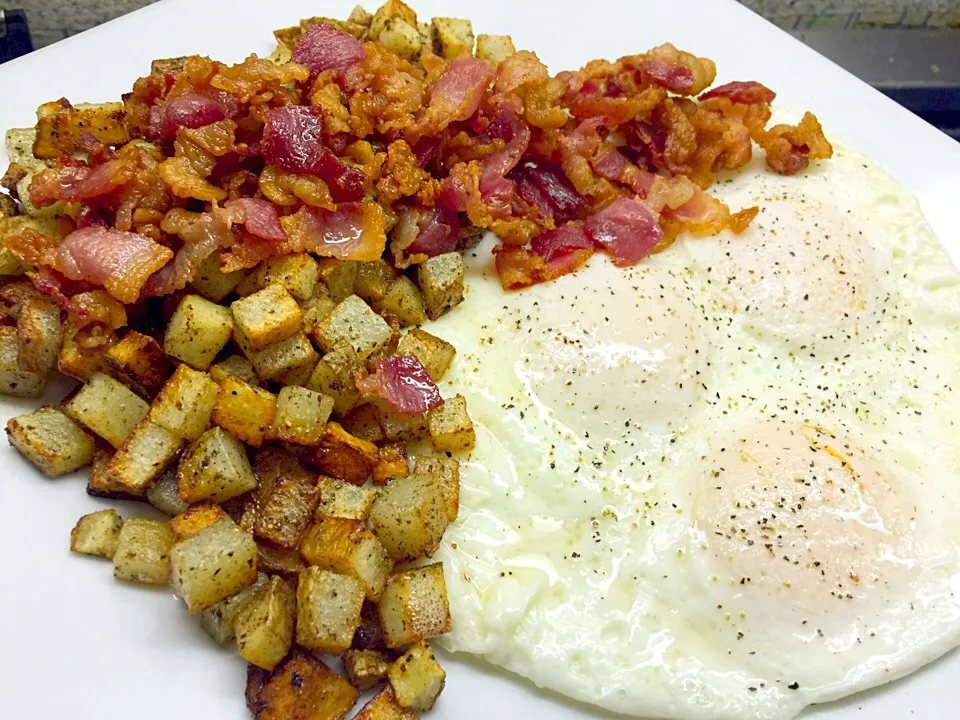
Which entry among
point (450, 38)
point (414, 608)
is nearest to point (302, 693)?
point (414, 608)

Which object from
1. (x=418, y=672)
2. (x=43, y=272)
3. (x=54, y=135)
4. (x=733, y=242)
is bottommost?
(x=418, y=672)

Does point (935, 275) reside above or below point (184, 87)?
below

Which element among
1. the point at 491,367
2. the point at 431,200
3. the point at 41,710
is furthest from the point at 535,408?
the point at 41,710

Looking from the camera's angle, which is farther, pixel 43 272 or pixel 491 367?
pixel 491 367

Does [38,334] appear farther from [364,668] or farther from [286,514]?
[364,668]

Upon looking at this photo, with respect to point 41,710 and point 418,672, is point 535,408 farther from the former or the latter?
point 41,710

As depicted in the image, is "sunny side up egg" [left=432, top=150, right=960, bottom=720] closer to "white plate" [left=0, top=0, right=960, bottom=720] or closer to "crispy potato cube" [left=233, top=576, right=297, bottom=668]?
"white plate" [left=0, top=0, right=960, bottom=720]

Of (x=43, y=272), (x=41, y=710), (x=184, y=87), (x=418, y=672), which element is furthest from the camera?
(x=184, y=87)
